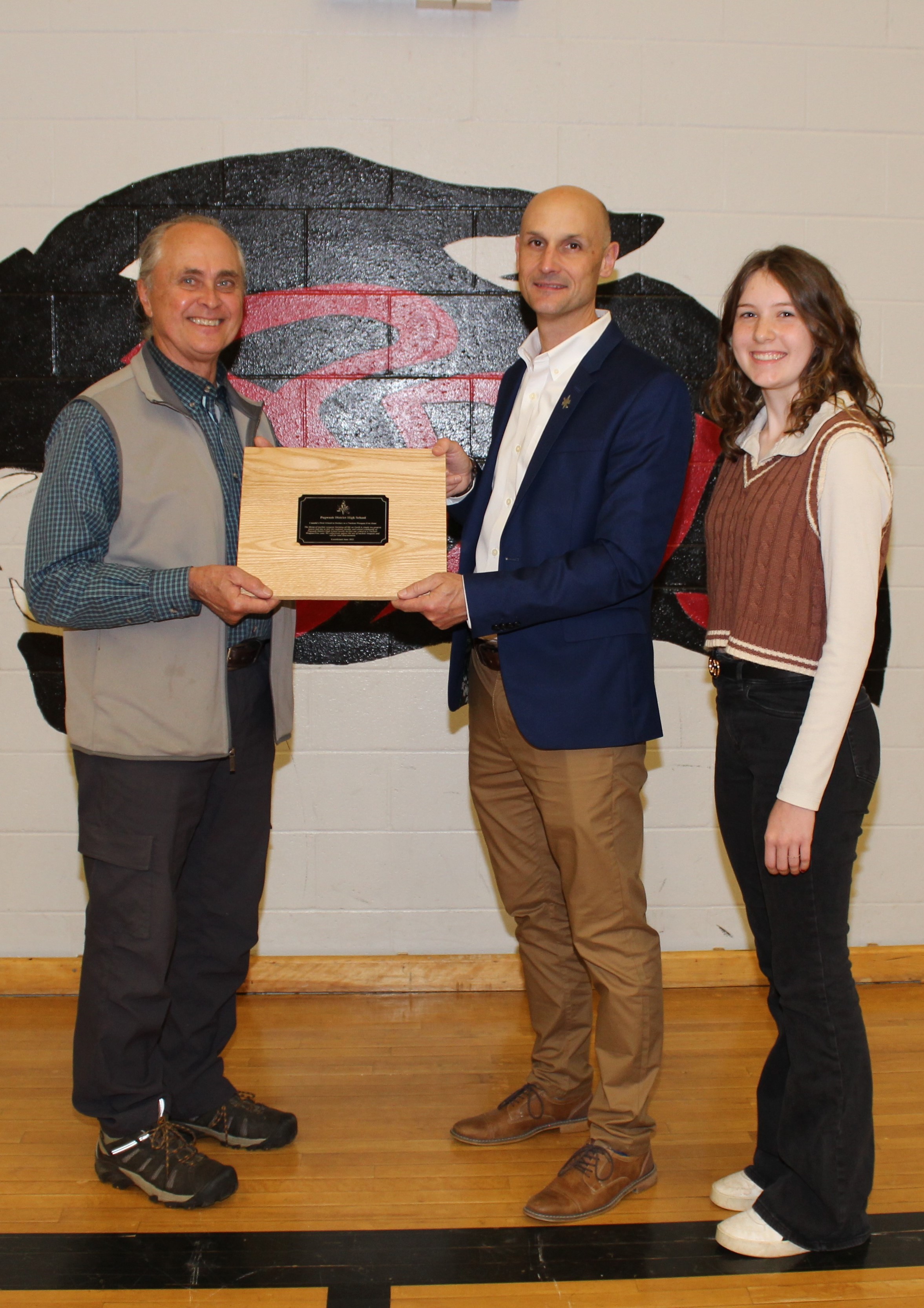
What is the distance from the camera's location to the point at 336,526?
7.04ft

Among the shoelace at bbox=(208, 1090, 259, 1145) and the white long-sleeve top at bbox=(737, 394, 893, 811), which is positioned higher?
the white long-sleeve top at bbox=(737, 394, 893, 811)

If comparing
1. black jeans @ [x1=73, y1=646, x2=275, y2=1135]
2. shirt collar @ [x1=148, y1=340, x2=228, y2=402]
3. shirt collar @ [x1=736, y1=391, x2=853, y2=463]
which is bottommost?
black jeans @ [x1=73, y1=646, x2=275, y2=1135]

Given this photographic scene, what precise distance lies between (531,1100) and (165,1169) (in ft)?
2.64

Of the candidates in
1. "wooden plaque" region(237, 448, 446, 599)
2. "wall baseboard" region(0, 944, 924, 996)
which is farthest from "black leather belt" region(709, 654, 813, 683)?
"wall baseboard" region(0, 944, 924, 996)

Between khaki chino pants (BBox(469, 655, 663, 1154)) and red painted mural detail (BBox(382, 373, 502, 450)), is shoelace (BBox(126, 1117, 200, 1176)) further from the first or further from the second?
red painted mural detail (BBox(382, 373, 502, 450))

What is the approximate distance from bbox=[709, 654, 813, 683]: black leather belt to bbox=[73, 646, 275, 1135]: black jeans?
39.7 inches

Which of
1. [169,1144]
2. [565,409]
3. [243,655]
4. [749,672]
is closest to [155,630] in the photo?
[243,655]

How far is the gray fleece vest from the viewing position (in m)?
2.12

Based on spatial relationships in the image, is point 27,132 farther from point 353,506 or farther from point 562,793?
point 562,793

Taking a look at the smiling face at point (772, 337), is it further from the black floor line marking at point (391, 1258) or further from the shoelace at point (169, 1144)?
the shoelace at point (169, 1144)

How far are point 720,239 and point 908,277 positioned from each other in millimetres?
579

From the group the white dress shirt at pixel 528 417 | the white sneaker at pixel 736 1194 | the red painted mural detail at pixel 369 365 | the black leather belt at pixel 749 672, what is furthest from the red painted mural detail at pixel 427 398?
the white sneaker at pixel 736 1194

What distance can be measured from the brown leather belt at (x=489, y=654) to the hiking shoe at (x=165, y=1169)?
3.87ft

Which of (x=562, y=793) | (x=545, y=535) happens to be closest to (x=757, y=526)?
(x=545, y=535)
